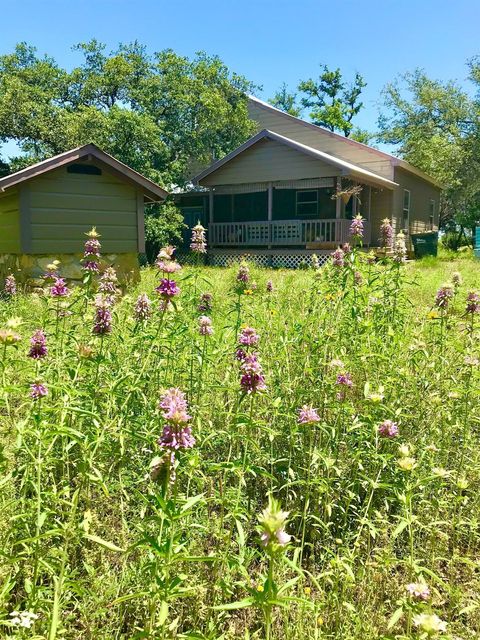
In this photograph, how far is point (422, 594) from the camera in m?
1.74

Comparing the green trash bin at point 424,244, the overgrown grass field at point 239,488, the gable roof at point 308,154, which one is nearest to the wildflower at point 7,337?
the overgrown grass field at point 239,488

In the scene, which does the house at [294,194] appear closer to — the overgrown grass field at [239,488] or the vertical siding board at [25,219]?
the vertical siding board at [25,219]

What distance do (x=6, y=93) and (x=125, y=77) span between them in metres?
5.15

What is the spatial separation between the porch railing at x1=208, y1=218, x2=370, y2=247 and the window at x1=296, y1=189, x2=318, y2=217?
73.7 inches

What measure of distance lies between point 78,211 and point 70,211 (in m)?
0.17

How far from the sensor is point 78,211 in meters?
10.7

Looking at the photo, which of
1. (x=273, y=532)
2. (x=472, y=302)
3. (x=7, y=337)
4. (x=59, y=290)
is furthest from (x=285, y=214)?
(x=273, y=532)

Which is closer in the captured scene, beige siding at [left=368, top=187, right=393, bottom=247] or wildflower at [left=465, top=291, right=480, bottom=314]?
wildflower at [left=465, top=291, right=480, bottom=314]

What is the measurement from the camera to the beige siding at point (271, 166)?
19.8 meters

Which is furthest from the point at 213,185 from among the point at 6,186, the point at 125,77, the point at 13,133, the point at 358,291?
the point at 358,291

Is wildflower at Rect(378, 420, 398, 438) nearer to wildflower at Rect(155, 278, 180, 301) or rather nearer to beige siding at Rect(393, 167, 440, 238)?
wildflower at Rect(155, 278, 180, 301)

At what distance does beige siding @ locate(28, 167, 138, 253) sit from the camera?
1010 centimetres

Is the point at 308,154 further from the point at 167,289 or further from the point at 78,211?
the point at 167,289

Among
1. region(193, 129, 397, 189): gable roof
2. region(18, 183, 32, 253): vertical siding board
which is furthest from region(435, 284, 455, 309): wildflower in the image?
region(193, 129, 397, 189): gable roof
